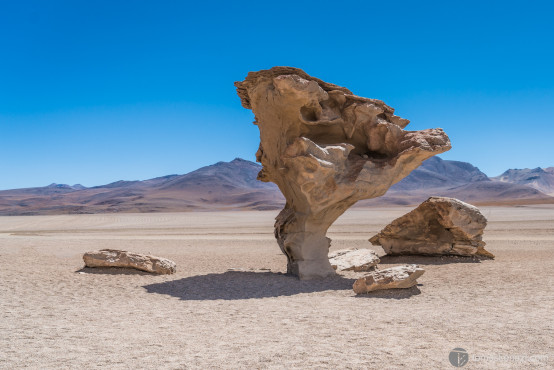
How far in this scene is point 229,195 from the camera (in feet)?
469

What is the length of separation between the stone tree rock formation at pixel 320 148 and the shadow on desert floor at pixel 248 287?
61 cm

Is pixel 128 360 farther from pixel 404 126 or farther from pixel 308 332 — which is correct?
pixel 404 126

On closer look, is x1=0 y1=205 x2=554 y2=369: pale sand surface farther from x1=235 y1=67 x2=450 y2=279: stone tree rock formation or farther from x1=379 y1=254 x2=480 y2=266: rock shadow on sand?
x1=235 y1=67 x2=450 y2=279: stone tree rock formation

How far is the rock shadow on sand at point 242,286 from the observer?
9422 millimetres

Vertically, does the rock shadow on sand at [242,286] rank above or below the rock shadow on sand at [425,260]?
below

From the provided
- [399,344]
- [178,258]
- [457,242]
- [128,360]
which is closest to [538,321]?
[399,344]

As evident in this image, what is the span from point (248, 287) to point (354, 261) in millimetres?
4330

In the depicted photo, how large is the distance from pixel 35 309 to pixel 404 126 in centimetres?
966

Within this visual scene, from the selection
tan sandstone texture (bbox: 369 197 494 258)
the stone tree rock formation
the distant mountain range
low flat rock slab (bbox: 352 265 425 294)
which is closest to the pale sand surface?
low flat rock slab (bbox: 352 265 425 294)

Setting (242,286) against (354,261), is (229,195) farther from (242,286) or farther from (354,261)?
(242,286)

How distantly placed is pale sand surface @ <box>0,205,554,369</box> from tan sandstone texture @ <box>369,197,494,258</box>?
5.16 feet

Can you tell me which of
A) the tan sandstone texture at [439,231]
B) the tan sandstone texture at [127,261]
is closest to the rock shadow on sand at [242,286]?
the tan sandstone texture at [127,261]
